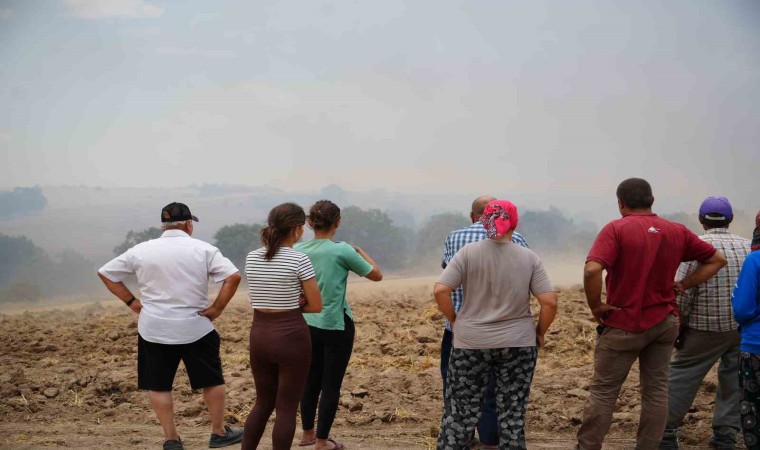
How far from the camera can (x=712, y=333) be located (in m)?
5.55

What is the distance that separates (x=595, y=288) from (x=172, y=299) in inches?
113

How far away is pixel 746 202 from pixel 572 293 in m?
11.7

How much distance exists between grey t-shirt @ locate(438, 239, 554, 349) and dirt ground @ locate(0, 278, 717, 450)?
1.91 meters

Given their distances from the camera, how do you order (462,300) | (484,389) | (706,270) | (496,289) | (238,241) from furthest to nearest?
1. (238,241)
2. (462,300)
3. (706,270)
4. (484,389)
5. (496,289)

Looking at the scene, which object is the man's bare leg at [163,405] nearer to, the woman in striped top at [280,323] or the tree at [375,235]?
the woman in striped top at [280,323]

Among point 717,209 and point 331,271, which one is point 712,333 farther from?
point 331,271

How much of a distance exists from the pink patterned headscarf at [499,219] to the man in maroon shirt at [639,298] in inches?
24.3

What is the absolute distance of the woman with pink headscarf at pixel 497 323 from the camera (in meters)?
4.65

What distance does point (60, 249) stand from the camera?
21.2 m

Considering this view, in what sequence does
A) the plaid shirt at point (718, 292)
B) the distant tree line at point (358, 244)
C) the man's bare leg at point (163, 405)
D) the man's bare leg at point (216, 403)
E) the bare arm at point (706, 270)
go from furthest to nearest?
the distant tree line at point (358, 244) → the man's bare leg at point (216, 403) → the man's bare leg at point (163, 405) → the plaid shirt at point (718, 292) → the bare arm at point (706, 270)

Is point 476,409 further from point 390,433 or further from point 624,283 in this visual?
point 390,433

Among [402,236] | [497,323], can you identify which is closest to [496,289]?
[497,323]

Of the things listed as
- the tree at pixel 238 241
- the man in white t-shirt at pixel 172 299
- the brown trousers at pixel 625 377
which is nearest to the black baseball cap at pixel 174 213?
the man in white t-shirt at pixel 172 299

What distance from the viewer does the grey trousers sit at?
18.3ft
